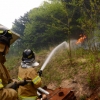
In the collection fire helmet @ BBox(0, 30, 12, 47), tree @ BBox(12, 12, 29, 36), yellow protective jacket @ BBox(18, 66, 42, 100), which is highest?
tree @ BBox(12, 12, 29, 36)

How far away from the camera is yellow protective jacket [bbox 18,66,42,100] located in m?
4.06

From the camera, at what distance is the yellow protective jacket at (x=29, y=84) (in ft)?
13.3

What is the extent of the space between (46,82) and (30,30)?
18.3 metres

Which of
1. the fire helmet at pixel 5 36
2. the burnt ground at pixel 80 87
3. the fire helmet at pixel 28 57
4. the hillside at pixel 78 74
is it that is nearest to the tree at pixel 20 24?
the hillside at pixel 78 74

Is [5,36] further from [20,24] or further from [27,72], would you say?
[20,24]

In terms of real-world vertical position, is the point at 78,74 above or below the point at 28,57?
below

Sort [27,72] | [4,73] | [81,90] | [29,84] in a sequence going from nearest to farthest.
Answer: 1. [4,73]
2. [27,72]
3. [29,84]
4. [81,90]

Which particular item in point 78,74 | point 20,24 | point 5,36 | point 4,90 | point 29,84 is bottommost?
point 78,74

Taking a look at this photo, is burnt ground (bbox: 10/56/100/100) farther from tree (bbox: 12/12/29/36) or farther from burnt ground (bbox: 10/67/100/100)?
tree (bbox: 12/12/29/36)

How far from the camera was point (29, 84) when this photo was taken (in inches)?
168

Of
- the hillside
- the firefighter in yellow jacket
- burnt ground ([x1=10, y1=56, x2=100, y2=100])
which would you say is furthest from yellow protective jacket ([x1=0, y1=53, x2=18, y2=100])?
the hillside

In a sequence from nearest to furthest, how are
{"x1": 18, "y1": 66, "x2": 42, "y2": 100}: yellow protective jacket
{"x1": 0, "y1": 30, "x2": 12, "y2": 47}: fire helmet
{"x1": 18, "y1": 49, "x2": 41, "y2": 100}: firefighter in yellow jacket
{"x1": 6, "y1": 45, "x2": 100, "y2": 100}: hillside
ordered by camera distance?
{"x1": 0, "y1": 30, "x2": 12, "y2": 47}: fire helmet → {"x1": 18, "y1": 66, "x2": 42, "y2": 100}: yellow protective jacket → {"x1": 18, "y1": 49, "x2": 41, "y2": 100}: firefighter in yellow jacket → {"x1": 6, "y1": 45, "x2": 100, "y2": 100}: hillside

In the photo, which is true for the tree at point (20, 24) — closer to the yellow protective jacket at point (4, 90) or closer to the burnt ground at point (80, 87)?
the burnt ground at point (80, 87)

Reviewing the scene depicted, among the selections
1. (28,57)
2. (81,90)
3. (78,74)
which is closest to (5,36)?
(28,57)
